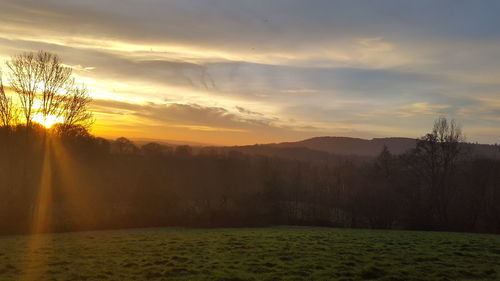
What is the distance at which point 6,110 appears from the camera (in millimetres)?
38000

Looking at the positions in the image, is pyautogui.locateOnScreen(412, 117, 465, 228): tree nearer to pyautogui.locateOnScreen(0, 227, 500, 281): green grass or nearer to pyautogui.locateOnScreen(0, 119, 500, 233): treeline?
pyautogui.locateOnScreen(0, 119, 500, 233): treeline

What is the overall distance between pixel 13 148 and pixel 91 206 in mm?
10829

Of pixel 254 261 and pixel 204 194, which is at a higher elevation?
pixel 254 261

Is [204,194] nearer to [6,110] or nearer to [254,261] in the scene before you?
[6,110]

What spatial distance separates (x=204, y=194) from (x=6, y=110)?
1409 inches

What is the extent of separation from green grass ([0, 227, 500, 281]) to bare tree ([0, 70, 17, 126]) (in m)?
23.1

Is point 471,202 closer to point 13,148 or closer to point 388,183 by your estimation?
point 388,183

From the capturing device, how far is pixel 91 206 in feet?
148

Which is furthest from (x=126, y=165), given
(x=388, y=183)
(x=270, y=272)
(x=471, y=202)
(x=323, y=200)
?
(x=270, y=272)

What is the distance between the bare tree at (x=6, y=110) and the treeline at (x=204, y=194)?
2.74ft

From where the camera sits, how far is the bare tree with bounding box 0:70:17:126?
37412mm

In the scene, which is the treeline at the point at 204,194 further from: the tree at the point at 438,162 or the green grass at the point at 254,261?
the green grass at the point at 254,261

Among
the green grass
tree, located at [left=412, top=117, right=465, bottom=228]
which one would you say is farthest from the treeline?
the green grass

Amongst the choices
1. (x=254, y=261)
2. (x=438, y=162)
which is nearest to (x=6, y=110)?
(x=254, y=261)
